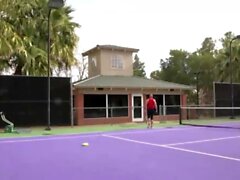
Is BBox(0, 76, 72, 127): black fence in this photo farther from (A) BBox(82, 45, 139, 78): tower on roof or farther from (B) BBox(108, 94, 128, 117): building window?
(A) BBox(82, 45, 139, 78): tower on roof

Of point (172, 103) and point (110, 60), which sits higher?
point (110, 60)

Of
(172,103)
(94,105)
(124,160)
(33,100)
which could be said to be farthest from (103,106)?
(124,160)

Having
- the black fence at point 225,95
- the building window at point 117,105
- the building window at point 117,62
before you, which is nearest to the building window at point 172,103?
the black fence at point 225,95

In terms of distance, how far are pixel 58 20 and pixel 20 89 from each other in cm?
655

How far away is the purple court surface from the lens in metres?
8.27

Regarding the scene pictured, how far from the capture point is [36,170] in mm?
8984

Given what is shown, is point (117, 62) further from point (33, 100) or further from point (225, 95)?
point (33, 100)

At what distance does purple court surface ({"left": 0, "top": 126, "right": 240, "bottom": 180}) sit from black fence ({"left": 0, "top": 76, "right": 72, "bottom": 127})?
24.2ft

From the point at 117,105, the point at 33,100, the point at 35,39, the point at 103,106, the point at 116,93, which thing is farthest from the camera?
the point at 117,105

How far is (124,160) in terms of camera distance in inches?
403

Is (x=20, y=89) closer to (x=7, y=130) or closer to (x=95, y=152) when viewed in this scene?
(x=7, y=130)

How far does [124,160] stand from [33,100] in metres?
13.3

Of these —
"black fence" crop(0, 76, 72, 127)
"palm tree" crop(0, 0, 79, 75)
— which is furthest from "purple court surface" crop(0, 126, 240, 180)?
"palm tree" crop(0, 0, 79, 75)

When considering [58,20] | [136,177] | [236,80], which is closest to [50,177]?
[136,177]
